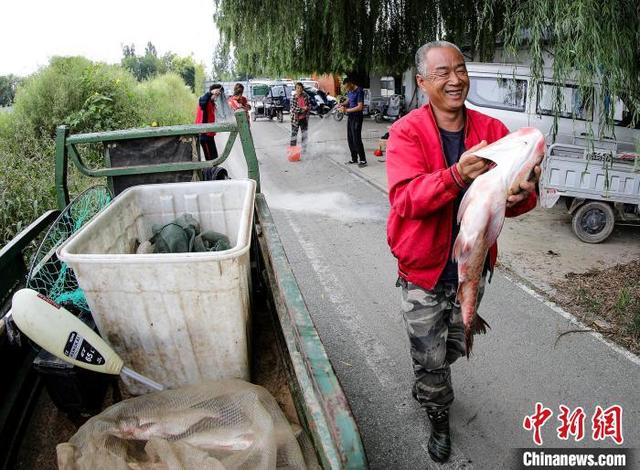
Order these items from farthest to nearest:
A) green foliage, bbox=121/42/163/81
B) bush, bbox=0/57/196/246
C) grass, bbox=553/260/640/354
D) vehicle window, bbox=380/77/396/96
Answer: green foliage, bbox=121/42/163/81
vehicle window, bbox=380/77/396/96
bush, bbox=0/57/196/246
grass, bbox=553/260/640/354

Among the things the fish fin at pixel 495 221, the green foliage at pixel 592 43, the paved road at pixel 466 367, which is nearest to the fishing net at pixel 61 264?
the fish fin at pixel 495 221

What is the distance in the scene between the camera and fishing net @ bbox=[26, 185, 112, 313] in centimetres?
197

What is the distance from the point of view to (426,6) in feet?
31.5

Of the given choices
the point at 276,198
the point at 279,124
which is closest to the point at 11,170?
the point at 276,198

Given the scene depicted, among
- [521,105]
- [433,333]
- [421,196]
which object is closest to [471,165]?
[421,196]

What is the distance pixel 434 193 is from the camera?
1793mm

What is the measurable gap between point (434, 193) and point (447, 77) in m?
0.55

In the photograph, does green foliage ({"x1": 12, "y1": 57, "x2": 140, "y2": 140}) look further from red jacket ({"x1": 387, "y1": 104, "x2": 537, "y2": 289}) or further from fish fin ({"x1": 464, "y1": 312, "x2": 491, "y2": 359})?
fish fin ({"x1": 464, "y1": 312, "x2": 491, "y2": 359})

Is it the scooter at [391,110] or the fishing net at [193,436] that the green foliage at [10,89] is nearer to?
the scooter at [391,110]

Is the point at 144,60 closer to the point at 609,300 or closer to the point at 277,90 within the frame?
the point at 277,90

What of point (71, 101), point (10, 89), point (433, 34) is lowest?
point (71, 101)

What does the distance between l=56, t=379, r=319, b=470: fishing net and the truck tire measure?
5.33 metres

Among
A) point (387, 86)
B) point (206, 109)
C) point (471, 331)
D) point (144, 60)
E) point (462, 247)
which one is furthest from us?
point (144, 60)

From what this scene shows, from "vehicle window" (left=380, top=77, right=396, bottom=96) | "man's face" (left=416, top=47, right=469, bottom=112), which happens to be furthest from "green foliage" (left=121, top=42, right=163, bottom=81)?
"man's face" (left=416, top=47, right=469, bottom=112)
